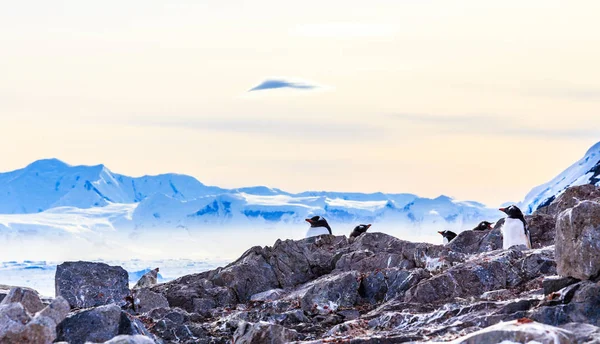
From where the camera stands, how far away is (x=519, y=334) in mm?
13141

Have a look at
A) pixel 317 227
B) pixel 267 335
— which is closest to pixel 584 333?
pixel 267 335

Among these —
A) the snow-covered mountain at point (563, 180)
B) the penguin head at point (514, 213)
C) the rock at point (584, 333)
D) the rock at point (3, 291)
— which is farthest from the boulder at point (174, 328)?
the snow-covered mountain at point (563, 180)

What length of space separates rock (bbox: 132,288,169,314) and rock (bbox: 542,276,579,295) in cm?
1036

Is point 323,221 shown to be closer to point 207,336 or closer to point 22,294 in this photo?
point 207,336

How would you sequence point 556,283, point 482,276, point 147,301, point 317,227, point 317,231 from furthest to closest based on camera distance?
point 317,227 < point 317,231 < point 147,301 < point 482,276 < point 556,283

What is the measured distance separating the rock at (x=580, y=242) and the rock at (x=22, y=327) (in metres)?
8.69

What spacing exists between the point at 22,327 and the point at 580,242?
932cm

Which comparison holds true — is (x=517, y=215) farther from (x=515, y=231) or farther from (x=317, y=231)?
(x=317, y=231)

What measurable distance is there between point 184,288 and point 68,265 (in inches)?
153

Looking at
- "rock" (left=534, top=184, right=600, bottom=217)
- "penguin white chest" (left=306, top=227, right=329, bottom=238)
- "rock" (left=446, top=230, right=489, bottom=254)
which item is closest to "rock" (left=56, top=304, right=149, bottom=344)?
"rock" (left=446, top=230, right=489, bottom=254)

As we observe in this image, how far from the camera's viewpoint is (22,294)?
64.0 ft

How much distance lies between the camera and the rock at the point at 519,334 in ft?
43.0

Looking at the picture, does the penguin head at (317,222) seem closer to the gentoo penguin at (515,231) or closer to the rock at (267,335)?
the gentoo penguin at (515,231)

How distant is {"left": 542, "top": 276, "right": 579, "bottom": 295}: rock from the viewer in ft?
60.4
